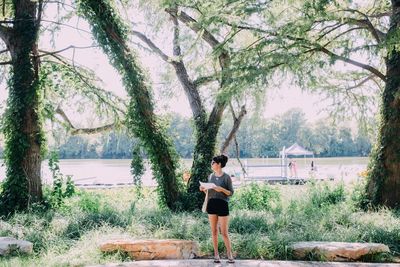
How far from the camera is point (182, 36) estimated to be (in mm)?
13055

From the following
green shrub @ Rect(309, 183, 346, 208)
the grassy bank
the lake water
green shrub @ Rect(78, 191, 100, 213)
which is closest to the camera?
the grassy bank

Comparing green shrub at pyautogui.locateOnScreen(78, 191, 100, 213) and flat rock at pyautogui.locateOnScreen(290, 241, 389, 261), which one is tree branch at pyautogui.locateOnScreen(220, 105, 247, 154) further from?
flat rock at pyautogui.locateOnScreen(290, 241, 389, 261)

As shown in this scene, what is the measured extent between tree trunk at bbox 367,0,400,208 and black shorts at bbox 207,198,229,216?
19.9ft

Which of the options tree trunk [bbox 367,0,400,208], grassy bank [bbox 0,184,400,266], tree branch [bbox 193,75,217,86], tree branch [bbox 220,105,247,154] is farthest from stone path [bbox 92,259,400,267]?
tree branch [bbox 220,105,247,154]

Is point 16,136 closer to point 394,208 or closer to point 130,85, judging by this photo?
point 130,85

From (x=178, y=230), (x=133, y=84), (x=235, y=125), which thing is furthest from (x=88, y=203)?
(x=235, y=125)

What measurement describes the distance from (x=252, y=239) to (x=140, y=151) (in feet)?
15.5

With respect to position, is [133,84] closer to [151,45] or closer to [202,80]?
[202,80]

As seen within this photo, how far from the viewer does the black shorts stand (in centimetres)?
599

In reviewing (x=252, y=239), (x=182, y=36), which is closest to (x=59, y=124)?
(x=182, y=36)

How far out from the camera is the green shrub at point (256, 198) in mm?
11977

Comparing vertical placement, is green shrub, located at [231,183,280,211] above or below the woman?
below

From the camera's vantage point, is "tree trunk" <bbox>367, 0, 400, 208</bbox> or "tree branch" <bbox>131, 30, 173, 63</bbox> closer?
"tree trunk" <bbox>367, 0, 400, 208</bbox>

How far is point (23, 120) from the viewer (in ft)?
34.4
